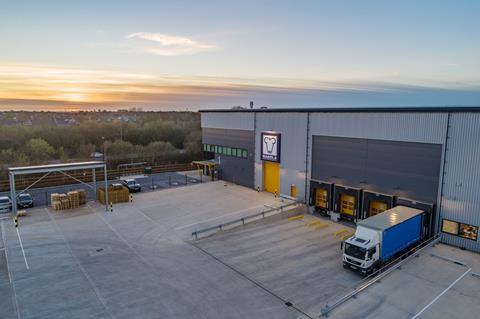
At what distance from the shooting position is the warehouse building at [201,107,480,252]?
20.4m

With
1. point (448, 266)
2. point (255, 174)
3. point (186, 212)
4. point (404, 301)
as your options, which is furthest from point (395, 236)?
point (255, 174)

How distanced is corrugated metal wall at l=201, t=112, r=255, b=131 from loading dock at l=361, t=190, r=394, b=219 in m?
15.4

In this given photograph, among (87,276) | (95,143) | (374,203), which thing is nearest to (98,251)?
(87,276)

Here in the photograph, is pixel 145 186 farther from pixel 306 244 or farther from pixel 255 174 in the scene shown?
pixel 306 244

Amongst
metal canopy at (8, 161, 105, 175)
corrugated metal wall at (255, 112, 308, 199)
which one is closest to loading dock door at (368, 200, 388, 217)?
corrugated metal wall at (255, 112, 308, 199)

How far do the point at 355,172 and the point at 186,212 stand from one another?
1484 cm

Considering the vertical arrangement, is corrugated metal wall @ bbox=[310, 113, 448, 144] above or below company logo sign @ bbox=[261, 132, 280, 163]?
above

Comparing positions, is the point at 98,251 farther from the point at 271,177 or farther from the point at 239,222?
the point at 271,177

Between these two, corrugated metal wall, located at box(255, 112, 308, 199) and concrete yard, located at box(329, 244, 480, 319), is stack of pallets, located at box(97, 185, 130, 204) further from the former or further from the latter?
concrete yard, located at box(329, 244, 480, 319)

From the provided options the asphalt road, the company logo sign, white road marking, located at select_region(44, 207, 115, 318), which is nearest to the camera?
white road marking, located at select_region(44, 207, 115, 318)

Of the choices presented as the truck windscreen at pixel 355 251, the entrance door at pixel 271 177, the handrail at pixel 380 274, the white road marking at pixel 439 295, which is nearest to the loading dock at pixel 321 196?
the entrance door at pixel 271 177

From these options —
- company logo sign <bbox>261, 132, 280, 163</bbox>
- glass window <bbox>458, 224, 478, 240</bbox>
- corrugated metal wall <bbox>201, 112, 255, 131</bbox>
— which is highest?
corrugated metal wall <bbox>201, 112, 255, 131</bbox>

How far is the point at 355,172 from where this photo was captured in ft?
85.6

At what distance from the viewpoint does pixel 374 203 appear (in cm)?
2502
